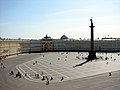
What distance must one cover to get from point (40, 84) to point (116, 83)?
46.4 ft

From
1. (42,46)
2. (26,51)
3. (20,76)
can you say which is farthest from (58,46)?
(20,76)

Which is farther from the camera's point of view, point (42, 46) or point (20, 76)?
point (42, 46)

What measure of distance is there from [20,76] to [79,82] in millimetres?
14330

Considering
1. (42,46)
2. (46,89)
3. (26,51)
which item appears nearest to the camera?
(46,89)

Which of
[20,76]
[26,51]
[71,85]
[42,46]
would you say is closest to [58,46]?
[42,46]

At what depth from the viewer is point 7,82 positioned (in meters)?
42.6

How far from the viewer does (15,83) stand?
41.6 metres

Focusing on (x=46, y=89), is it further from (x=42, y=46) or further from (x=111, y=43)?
(x=111, y=43)

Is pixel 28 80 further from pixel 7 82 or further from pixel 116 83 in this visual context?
pixel 116 83

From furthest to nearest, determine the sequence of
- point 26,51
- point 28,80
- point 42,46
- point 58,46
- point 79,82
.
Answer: point 58,46, point 42,46, point 26,51, point 28,80, point 79,82

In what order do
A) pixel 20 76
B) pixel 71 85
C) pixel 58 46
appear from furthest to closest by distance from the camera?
pixel 58 46
pixel 20 76
pixel 71 85

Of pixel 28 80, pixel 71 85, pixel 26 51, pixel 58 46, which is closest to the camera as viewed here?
pixel 71 85

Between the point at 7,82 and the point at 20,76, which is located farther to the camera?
the point at 20,76

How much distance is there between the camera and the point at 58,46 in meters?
145
